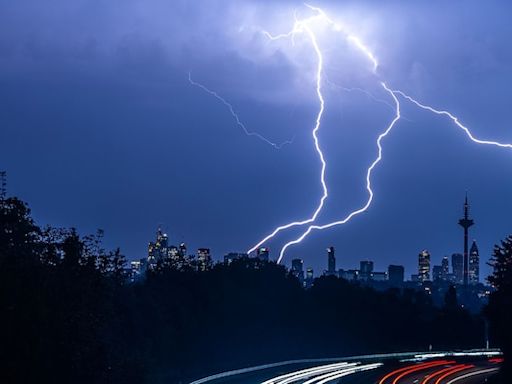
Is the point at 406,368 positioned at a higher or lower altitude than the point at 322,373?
higher

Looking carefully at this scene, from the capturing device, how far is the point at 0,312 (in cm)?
2883

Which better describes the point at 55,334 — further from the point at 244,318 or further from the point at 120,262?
the point at 244,318

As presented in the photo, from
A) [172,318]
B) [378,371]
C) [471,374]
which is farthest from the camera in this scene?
[172,318]

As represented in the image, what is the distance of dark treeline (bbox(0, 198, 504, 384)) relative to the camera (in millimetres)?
31781

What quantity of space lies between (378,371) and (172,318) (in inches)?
610

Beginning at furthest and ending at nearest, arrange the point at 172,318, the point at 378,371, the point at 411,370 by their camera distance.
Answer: the point at 172,318, the point at 411,370, the point at 378,371

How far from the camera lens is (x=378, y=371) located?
57.8m

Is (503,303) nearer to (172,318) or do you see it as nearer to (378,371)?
(378,371)

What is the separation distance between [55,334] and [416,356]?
1448 inches

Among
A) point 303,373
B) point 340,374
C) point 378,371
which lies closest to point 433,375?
point 378,371

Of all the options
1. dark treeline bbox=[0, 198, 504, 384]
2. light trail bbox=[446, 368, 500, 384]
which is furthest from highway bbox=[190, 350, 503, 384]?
dark treeline bbox=[0, 198, 504, 384]

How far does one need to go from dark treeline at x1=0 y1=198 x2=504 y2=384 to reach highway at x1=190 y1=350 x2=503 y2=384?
402 cm

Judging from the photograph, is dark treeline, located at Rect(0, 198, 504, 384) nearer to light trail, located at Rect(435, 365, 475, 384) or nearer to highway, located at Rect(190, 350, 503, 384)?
highway, located at Rect(190, 350, 503, 384)

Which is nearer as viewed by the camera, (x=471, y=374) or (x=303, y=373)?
(x=303, y=373)
